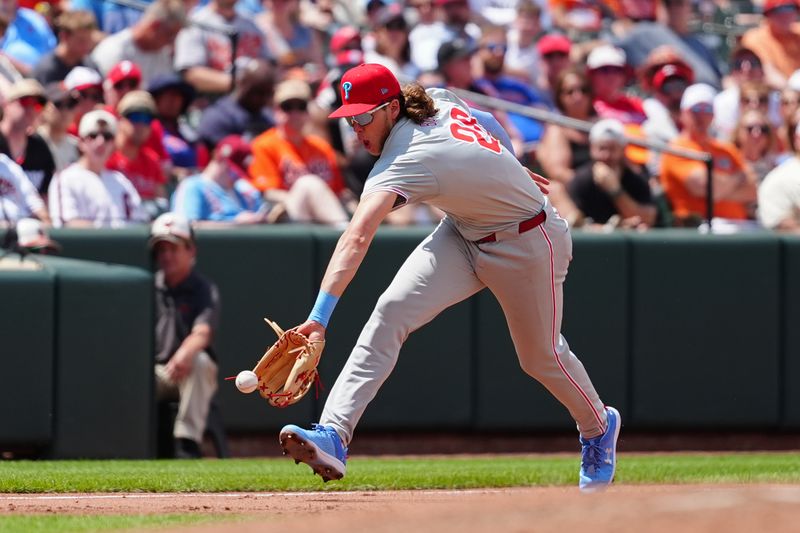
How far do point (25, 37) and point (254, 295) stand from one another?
9.91ft

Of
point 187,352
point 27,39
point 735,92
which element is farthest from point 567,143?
point 27,39

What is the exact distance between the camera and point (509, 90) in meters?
12.8

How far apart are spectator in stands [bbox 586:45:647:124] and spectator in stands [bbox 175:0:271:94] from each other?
2.70 m

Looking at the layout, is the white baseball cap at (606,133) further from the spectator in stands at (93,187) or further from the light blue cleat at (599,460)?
the light blue cleat at (599,460)

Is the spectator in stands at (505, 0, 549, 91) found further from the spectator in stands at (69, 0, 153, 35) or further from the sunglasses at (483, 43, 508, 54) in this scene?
the spectator in stands at (69, 0, 153, 35)

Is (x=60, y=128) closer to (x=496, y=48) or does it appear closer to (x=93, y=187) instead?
(x=93, y=187)

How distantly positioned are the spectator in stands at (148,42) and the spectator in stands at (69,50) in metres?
0.45

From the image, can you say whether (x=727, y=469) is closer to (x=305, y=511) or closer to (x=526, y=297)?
(x=526, y=297)

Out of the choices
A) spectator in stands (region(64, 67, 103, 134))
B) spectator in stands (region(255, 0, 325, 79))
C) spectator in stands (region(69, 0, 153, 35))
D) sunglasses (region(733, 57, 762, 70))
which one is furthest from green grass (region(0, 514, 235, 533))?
sunglasses (region(733, 57, 762, 70))

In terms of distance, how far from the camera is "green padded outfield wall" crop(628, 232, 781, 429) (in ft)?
35.0

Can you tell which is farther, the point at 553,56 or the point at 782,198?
the point at 553,56

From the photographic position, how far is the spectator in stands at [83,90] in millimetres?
10562

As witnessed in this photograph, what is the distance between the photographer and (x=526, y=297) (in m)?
6.21

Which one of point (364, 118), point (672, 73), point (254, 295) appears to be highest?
point (672, 73)
